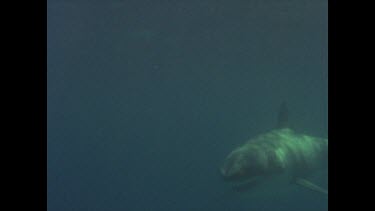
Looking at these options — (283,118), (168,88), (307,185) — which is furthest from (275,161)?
(168,88)

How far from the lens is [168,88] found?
7088cm

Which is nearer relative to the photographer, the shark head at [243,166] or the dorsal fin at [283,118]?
the shark head at [243,166]

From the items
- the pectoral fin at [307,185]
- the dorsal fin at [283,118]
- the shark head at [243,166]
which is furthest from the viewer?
the dorsal fin at [283,118]

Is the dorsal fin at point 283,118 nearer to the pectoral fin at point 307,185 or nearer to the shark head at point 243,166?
the pectoral fin at point 307,185

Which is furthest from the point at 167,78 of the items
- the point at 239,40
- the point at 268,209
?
the point at 268,209

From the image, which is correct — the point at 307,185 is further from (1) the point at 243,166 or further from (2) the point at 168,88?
(2) the point at 168,88

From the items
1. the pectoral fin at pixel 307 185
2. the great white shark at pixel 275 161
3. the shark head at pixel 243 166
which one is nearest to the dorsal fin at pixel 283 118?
the great white shark at pixel 275 161

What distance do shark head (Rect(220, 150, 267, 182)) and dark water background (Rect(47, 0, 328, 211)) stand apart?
1.27ft

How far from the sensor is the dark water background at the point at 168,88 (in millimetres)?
33031

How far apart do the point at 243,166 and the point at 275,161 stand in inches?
37.4

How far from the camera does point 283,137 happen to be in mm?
12062

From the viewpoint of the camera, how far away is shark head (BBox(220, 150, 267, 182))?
1020 cm
